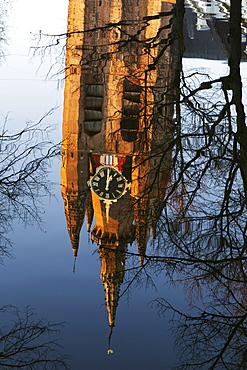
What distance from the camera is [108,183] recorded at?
32.1 metres

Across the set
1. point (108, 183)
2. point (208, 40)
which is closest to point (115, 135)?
point (108, 183)

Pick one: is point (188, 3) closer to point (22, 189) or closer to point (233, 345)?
point (22, 189)

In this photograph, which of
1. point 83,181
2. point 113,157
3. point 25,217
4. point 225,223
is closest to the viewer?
point 225,223

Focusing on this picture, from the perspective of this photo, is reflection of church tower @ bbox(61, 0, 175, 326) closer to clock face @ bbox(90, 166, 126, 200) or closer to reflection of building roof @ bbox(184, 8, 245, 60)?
clock face @ bbox(90, 166, 126, 200)

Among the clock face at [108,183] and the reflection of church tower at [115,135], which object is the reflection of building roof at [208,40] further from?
the clock face at [108,183]

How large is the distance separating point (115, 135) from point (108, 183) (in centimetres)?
577

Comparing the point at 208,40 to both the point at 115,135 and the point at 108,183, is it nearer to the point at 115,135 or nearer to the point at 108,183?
the point at 108,183

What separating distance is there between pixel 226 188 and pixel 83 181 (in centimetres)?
1604

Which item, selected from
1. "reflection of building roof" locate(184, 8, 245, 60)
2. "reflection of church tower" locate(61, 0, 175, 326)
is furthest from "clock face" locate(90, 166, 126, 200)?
"reflection of building roof" locate(184, 8, 245, 60)

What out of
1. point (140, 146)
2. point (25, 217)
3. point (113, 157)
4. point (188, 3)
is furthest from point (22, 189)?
point (188, 3)

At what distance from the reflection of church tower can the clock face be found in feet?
0.11

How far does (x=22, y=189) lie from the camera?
17.7m

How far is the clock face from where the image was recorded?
3064 cm

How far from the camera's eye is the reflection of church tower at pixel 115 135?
19.8m
